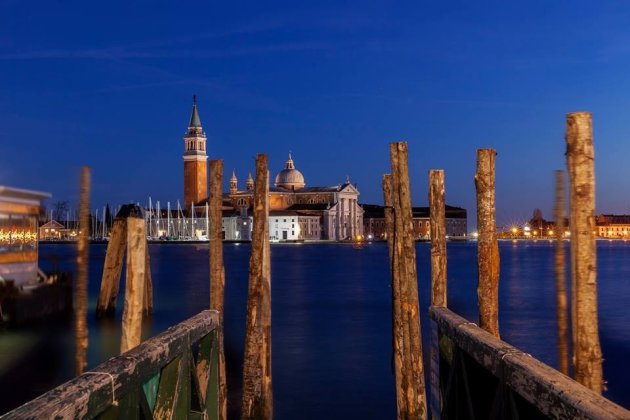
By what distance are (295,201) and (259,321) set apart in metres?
119

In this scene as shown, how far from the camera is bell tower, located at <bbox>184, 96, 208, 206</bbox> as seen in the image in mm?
124688

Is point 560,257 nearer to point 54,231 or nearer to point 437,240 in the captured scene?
point 437,240

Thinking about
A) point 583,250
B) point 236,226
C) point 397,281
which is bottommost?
point 397,281

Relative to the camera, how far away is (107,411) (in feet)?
8.71

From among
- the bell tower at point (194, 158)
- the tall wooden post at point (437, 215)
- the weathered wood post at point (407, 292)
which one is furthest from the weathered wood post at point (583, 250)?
the bell tower at point (194, 158)

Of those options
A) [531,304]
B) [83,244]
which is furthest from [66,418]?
[531,304]

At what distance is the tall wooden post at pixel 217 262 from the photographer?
688 centimetres

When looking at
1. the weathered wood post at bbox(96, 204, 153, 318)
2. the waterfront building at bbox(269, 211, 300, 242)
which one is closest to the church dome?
the waterfront building at bbox(269, 211, 300, 242)

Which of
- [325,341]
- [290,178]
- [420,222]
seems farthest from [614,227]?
[325,341]

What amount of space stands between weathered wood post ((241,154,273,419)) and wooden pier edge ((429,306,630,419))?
3.24 meters

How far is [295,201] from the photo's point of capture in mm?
125625

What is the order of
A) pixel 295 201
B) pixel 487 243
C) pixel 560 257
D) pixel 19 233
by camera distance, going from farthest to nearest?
pixel 295 201 < pixel 19 233 < pixel 560 257 < pixel 487 243

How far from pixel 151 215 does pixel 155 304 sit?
325 ft

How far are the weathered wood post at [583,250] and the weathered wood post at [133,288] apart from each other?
2873mm
